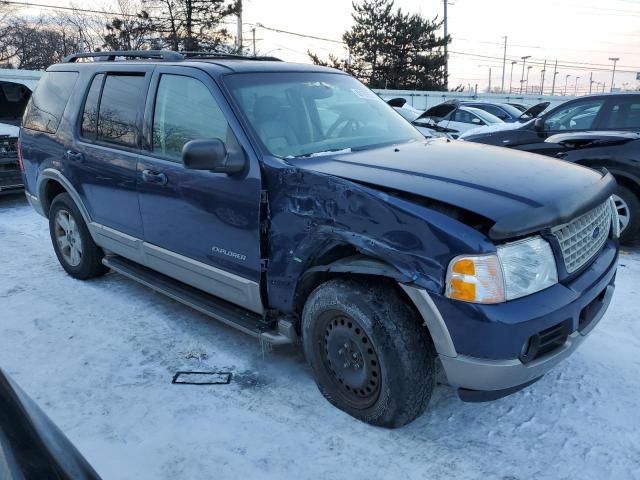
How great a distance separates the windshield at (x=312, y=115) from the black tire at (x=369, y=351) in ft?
3.07

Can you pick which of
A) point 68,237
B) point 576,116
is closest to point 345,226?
point 68,237

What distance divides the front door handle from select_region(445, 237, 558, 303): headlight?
209cm

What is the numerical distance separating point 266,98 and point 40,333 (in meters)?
2.40

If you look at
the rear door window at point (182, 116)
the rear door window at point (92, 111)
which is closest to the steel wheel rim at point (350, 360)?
the rear door window at point (182, 116)

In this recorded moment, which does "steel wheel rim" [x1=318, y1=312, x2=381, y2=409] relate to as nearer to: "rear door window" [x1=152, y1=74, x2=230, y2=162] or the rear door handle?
"rear door window" [x1=152, y1=74, x2=230, y2=162]

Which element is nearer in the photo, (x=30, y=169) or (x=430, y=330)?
(x=430, y=330)

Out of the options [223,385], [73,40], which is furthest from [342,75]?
[73,40]

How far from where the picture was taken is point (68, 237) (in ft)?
16.4

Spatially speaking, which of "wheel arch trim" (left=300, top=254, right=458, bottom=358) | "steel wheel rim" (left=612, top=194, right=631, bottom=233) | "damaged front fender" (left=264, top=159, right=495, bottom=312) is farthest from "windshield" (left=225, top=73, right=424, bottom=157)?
"steel wheel rim" (left=612, top=194, right=631, bottom=233)

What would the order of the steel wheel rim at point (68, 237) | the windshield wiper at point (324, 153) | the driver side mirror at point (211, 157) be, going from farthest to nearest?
the steel wheel rim at point (68, 237) < the windshield wiper at point (324, 153) < the driver side mirror at point (211, 157)

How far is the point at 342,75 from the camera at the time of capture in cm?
415

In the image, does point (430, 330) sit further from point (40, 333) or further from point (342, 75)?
point (40, 333)

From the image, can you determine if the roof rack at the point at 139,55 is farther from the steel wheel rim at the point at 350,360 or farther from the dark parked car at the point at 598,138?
the dark parked car at the point at 598,138

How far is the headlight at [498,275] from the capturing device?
7.52 feet
